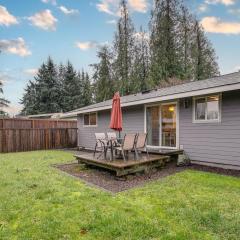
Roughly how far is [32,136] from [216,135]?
10.9 meters

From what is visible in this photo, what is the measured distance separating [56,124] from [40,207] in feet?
45.7

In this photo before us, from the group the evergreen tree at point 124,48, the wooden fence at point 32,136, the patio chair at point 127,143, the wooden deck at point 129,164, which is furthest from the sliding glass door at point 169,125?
the evergreen tree at point 124,48

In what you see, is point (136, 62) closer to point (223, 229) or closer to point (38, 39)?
point (38, 39)

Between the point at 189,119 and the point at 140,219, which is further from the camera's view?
the point at 189,119

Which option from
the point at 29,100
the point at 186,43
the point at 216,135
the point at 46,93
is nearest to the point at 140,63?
the point at 186,43

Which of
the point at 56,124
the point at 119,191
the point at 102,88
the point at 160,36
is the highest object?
the point at 160,36

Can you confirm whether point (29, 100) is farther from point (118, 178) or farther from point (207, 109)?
point (118, 178)

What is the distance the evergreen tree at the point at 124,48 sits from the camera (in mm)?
25391

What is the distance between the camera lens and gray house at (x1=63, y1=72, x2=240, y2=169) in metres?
7.12

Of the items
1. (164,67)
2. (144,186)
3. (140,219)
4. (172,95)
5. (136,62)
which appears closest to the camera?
(140,219)

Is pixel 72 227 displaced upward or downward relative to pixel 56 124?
downward

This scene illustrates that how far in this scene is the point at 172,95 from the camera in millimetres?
8258

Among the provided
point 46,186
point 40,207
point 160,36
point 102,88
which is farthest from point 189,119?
point 102,88

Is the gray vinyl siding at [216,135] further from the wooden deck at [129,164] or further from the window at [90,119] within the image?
the window at [90,119]
